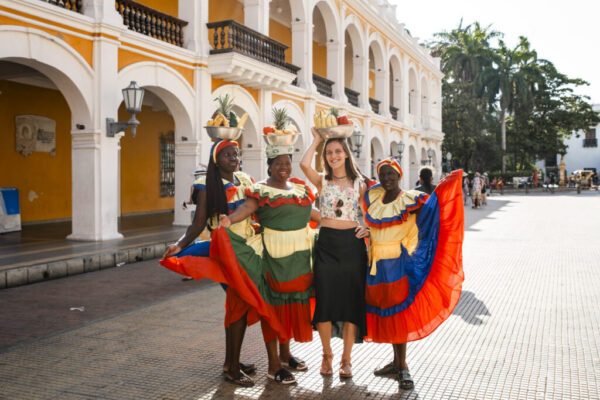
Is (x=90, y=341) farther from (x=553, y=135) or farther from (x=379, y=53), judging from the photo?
(x=553, y=135)

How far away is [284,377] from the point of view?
3664mm

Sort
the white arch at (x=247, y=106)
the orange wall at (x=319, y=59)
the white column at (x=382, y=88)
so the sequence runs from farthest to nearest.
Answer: the white column at (x=382, y=88)
the orange wall at (x=319, y=59)
the white arch at (x=247, y=106)

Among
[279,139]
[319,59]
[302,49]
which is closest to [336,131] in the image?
[279,139]

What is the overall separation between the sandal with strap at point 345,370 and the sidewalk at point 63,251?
17.7 ft

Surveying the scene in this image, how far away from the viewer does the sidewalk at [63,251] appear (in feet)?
24.5

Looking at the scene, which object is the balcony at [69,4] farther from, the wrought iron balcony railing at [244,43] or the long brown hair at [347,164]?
the long brown hair at [347,164]

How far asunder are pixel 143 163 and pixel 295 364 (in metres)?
14.4

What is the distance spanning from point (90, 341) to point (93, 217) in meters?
6.06

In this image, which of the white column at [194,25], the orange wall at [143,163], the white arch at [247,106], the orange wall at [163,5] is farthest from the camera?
the orange wall at [143,163]

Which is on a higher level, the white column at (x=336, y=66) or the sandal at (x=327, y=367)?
the white column at (x=336, y=66)

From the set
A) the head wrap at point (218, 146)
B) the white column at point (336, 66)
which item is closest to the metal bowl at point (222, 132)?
the head wrap at point (218, 146)

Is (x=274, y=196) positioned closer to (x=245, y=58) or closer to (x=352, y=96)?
(x=245, y=58)

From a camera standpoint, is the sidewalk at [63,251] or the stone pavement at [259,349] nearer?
the stone pavement at [259,349]

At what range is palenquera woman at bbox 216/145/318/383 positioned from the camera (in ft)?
12.0
